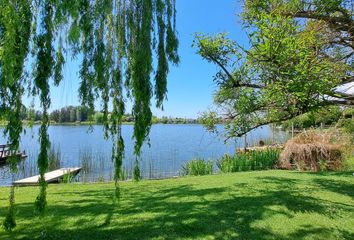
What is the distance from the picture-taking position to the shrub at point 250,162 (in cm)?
1322

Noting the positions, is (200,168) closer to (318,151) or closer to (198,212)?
(318,151)

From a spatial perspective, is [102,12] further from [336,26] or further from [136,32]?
[336,26]

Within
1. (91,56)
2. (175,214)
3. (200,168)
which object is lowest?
(200,168)

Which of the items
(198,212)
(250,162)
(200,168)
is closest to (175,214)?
(198,212)

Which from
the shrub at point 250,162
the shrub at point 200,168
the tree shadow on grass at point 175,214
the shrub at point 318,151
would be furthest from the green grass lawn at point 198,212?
the shrub at point 250,162

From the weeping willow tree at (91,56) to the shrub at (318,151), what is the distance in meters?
9.18

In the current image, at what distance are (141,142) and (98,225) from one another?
4.73ft

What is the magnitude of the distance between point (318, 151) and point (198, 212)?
8.39 meters

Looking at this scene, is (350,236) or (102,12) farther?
(350,236)

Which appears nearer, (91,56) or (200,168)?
(91,56)

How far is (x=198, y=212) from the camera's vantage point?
573 centimetres

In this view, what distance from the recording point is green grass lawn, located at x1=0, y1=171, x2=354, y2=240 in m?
4.77

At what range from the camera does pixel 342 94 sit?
622 cm

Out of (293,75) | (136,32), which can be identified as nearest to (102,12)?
(136,32)
